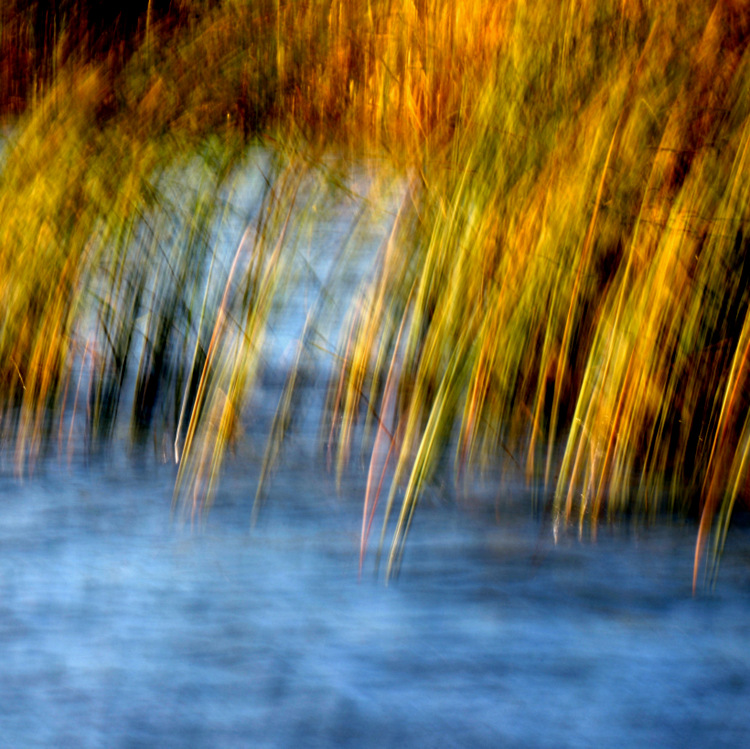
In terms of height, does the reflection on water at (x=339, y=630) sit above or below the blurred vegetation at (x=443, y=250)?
below

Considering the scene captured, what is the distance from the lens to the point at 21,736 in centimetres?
91

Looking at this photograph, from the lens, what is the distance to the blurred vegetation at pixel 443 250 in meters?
1.20

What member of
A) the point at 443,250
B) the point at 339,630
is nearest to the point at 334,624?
the point at 339,630

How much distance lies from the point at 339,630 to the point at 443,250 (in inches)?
17.7

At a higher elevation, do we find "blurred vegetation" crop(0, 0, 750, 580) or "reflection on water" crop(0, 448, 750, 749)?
"blurred vegetation" crop(0, 0, 750, 580)

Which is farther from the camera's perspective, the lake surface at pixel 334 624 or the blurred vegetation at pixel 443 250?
the blurred vegetation at pixel 443 250

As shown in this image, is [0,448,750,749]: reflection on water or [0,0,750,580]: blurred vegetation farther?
[0,0,750,580]: blurred vegetation

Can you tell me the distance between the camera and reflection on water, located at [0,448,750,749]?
93 centimetres

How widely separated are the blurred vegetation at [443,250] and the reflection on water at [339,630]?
2.5 inches

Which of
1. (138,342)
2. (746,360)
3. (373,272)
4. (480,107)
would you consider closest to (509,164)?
(480,107)

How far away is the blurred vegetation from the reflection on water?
0.21 ft

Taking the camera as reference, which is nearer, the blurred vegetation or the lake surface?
the lake surface

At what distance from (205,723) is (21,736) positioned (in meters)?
0.15

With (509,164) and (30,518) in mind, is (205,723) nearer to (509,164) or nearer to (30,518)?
(30,518)
